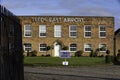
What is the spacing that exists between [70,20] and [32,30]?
6.23 metres

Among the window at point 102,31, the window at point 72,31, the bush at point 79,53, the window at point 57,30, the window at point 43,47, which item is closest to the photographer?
the bush at point 79,53

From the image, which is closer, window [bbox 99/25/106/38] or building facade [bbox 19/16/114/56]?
building facade [bbox 19/16/114/56]

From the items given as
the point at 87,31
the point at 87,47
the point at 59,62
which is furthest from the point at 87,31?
the point at 59,62

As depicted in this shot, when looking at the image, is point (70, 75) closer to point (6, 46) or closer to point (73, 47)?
point (6, 46)

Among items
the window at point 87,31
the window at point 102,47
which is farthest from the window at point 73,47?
the window at point 102,47

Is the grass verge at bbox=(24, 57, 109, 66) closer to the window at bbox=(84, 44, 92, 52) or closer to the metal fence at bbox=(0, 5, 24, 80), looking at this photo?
the window at bbox=(84, 44, 92, 52)

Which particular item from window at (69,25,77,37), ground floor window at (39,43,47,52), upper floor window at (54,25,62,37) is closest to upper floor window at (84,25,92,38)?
window at (69,25,77,37)

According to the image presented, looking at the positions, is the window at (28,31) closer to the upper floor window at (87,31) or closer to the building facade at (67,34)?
the building facade at (67,34)

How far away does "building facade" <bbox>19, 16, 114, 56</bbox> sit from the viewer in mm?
65188

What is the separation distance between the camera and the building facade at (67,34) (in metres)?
65.2

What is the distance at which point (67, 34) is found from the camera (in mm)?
65250

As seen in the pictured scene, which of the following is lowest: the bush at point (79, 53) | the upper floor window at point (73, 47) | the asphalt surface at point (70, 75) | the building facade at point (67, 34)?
the asphalt surface at point (70, 75)

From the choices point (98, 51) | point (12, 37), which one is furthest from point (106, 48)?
point (12, 37)

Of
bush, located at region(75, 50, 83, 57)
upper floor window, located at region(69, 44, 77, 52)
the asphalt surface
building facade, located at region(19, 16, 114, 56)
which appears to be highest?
building facade, located at region(19, 16, 114, 56)
